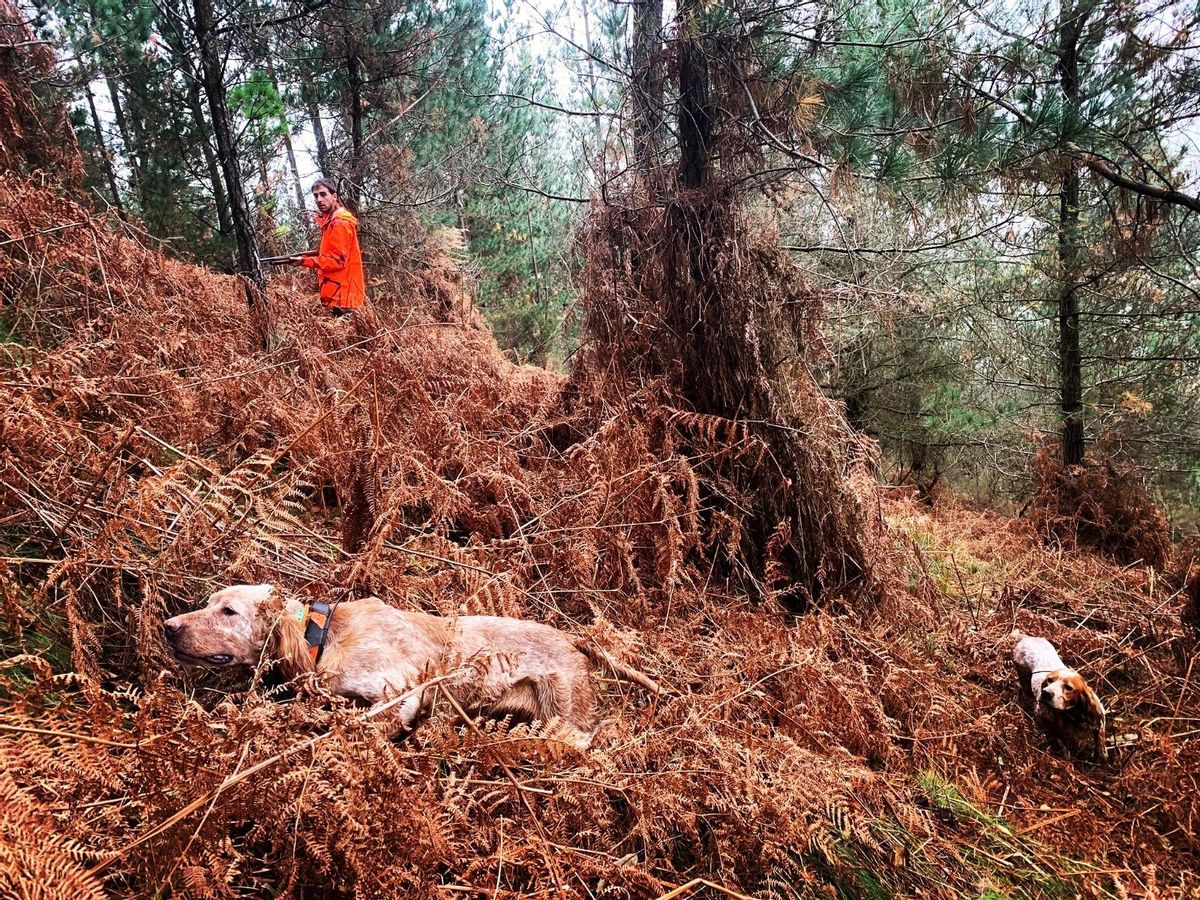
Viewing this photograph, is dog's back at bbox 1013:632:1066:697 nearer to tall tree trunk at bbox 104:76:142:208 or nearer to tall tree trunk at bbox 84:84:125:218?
tall tree trunk at bbox 84:84:125:218

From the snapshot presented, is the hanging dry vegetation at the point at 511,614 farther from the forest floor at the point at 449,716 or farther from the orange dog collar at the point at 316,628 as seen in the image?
the orange dog collar at the point at 316,628

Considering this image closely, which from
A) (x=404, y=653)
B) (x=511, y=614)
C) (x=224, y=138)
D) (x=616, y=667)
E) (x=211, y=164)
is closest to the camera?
(x=404, y=653)

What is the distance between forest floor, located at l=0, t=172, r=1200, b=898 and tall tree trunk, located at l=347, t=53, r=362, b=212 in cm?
582

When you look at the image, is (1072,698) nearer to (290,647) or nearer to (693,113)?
(290,647)

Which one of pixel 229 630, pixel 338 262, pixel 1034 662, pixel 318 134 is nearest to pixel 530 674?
pixel 229 630

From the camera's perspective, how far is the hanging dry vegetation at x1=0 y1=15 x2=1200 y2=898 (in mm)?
1633

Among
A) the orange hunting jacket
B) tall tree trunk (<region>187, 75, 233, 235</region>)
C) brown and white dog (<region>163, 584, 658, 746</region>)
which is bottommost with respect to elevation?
brown and white dog (<region>163, 584, 658, 746</region>)

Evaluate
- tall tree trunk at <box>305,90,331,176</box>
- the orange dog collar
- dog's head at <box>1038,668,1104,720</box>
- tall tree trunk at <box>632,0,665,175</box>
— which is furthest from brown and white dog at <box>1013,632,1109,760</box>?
tall tree trunk at <box>305,90,331,176</box>

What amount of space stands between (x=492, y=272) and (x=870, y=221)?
25.7 feet

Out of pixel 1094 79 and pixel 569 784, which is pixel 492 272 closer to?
pixel 1094 79

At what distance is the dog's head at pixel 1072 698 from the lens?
3.12 meters

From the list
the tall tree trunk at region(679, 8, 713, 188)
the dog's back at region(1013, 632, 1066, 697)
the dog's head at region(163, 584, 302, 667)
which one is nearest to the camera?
the dog's head at region(163, 584, 302, 667)

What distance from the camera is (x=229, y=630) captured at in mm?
2186

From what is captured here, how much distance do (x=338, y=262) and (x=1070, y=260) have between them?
8257mm
